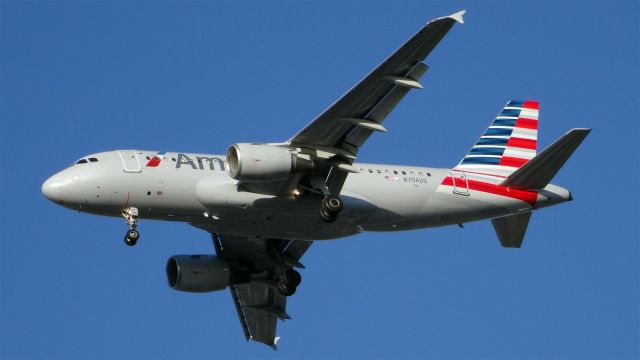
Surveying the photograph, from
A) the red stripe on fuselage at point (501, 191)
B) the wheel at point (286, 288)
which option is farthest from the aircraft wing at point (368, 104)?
the wheel at point (286, 288)

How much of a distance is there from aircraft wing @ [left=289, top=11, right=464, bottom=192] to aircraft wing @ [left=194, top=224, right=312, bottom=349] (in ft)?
27.0

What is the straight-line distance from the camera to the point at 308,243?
2089 inches

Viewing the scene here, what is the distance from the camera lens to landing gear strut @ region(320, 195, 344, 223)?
44969 millimetres

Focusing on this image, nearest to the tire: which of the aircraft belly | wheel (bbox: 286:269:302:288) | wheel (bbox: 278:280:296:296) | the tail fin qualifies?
the aircraft belly

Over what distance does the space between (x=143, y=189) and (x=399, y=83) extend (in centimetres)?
1085

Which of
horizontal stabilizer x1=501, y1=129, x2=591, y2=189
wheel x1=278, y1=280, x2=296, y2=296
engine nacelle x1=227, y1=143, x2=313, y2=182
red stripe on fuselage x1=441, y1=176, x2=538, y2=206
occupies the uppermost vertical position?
horizontal stabilizer x1=501, y1=129, x2=591, y2=189

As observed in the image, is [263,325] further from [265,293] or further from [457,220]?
[457,220]

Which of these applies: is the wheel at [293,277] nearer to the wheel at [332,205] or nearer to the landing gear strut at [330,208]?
the landing gear strut at [330,208]

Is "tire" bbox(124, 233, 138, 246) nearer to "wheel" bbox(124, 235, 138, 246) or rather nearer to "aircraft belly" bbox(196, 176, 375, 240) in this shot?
"wheel" bbox(124, 235, 138, 246)

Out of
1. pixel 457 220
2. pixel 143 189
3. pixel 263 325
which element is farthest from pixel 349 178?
pixel 263 325

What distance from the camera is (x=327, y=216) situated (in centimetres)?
4516

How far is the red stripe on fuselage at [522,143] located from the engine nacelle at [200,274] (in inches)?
536

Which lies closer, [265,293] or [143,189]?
[143,189]

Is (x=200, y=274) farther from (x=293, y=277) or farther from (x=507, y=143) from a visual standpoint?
(x=507, y=143)
